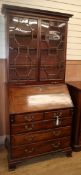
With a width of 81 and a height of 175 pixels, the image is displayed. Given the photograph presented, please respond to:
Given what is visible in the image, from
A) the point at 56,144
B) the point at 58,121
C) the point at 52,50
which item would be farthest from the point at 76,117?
the point at 52,50

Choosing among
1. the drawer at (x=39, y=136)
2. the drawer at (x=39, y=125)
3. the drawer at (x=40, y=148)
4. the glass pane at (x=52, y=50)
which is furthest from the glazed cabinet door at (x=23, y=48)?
the drawer at (x=40, y=148)

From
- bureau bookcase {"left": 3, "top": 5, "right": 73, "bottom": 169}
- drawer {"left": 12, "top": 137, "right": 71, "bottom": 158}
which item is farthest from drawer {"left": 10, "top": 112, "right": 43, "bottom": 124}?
drawer {"left": 12, "top": 137, "right": 71, "bottom": 158}

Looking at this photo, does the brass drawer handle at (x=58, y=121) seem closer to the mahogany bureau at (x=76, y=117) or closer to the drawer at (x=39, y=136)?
the drawer at (x=39, y=136)

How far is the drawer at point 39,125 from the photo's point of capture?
2.08 meters

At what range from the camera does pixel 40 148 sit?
2.28 meters

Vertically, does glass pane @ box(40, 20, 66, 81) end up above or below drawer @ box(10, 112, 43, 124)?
above

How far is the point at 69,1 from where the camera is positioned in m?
2.69

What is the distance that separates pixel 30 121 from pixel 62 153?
81 centimetres

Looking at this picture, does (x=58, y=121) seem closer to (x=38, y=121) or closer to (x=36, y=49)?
(x=38, y=121)

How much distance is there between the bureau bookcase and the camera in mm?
2094

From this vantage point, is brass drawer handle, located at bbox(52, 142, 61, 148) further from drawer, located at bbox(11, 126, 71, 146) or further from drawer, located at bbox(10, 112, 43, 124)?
drawer, located at bbox(10, 112, 43, 124)

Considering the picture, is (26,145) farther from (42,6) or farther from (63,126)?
(42,6)

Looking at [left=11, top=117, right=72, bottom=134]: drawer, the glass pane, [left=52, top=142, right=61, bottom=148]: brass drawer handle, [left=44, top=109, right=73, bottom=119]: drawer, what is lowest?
[left=52, top=142, right=61, bottom=148]: brass drawer handle

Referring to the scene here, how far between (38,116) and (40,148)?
46cm
